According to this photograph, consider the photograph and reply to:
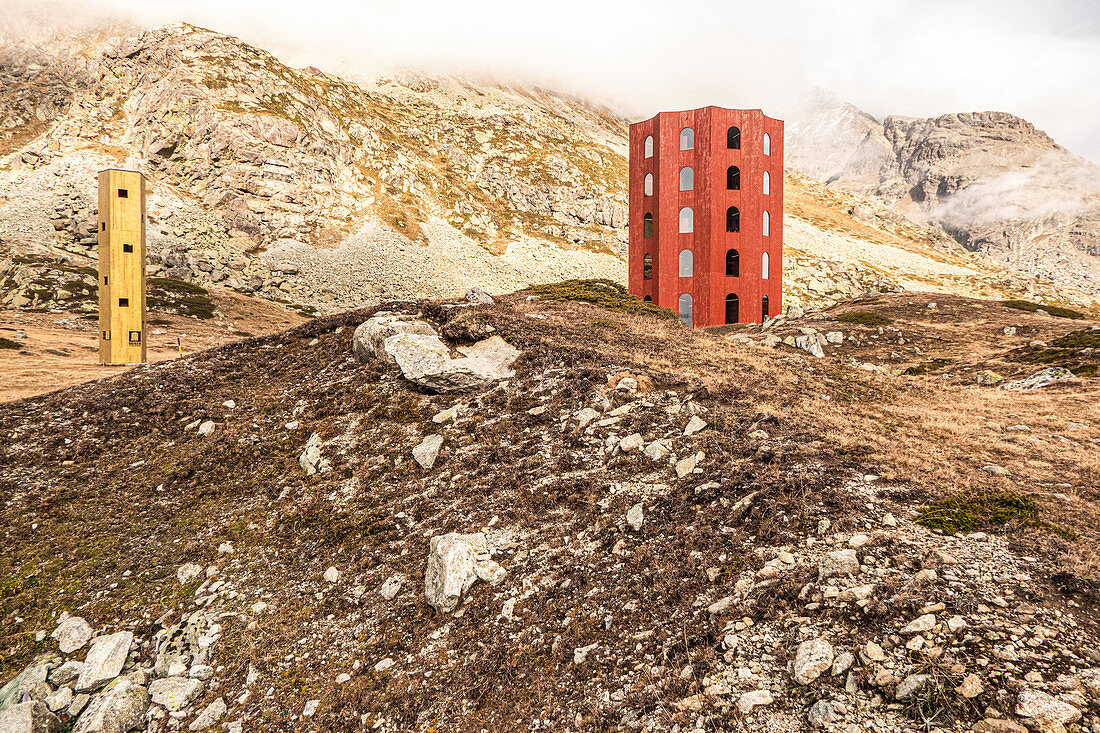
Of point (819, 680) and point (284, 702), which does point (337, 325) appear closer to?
point (284, 702)

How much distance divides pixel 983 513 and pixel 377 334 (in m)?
13.3

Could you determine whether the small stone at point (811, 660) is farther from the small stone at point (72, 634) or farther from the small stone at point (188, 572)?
the small stone at point (72, 634)

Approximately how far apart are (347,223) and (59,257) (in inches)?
1309

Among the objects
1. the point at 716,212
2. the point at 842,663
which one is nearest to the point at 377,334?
the point at 842,663

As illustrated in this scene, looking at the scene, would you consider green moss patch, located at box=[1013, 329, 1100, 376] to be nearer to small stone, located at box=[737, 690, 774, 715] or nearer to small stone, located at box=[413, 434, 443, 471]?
small stone, located at box=[737, 690, 774, 715]

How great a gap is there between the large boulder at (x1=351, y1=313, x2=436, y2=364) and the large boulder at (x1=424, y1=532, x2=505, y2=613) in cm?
741

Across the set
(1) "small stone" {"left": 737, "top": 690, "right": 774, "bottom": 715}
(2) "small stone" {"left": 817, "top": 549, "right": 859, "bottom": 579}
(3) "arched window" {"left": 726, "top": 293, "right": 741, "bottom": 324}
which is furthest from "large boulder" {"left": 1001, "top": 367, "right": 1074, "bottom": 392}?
(3) "arched window" {"left": 726, "top": 293, "right": 741, "bottom": 324}

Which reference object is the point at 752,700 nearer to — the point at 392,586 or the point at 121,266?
the point at 392,586

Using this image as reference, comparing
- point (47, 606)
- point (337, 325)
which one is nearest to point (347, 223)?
point (337, 325)

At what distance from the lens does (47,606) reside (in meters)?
7.87

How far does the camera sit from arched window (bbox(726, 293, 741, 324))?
37819 millimetres

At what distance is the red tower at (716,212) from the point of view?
36.9 m

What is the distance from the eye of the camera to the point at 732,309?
38.0 m

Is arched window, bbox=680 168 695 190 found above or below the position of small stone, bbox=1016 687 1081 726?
above
